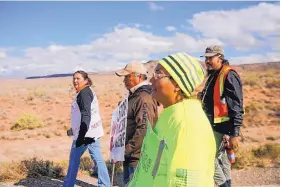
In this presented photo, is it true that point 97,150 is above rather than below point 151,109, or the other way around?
below

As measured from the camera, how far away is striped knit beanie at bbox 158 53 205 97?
1.85m

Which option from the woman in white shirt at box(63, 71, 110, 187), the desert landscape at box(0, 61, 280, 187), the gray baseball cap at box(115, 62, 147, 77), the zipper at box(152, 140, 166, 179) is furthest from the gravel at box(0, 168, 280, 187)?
the zipper at box(152, 140, 166, 179)

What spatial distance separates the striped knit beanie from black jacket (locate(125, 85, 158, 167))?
6.66ft

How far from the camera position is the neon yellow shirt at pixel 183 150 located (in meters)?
1.64

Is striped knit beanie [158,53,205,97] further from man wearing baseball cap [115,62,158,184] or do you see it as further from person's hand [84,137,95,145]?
person's hand [84,137,95,145]

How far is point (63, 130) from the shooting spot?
18172mm

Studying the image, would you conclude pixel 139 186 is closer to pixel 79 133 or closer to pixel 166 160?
pixel 166 160

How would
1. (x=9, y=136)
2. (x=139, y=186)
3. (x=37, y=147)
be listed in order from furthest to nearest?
(x=9, y=136) < (x=37, y=147) < (x=139, y=186)

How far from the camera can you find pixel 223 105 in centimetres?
421

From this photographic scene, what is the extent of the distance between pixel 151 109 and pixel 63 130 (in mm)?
14752

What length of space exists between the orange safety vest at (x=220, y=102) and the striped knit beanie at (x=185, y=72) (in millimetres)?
2398

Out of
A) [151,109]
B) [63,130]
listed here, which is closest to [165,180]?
[151,109]

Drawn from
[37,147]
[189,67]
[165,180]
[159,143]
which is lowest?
[37,147]

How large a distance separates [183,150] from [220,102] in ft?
8.72
